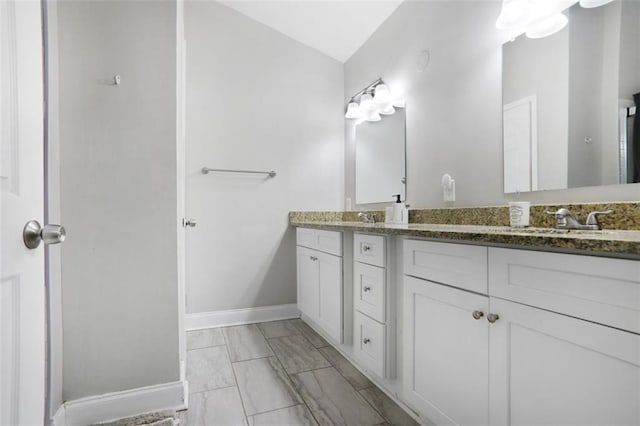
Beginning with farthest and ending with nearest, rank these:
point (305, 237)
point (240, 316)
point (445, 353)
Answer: point (240, 316)
point (305, 237)
point (445, 353)

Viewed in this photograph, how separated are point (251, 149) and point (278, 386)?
5.98ft

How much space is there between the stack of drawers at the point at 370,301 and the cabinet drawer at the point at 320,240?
0.59 ft

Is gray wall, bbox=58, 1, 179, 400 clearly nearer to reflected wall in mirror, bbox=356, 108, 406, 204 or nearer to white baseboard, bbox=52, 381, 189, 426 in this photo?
white baseboard, bbox=52, 381, 189, 426

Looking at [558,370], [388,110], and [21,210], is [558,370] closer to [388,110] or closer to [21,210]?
[21,210]

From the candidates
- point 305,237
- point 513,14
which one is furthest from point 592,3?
point 305,237

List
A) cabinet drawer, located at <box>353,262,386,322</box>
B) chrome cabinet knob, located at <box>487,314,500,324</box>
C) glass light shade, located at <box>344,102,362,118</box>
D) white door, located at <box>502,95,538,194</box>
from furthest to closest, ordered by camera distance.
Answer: glass light shade, located at <box>344,102,362,118</box> < cabinet drawer, located at <box>353,262,386,322</box> < white door, located at <box>502,95,538,194</box> < chrome cabinet knob, located at <box>487,314,500,324</box>

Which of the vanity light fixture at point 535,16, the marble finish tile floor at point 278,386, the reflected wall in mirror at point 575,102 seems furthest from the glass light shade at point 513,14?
the marble finish tile floor at point 278,386

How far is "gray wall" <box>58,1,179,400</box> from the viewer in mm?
1409

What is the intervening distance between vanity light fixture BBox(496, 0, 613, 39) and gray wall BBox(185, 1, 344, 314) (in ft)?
5.87

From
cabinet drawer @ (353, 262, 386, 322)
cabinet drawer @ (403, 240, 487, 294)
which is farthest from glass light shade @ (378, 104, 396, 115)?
cabinet drawer @ (403, 240, 487, 294)

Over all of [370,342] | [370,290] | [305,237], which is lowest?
[370,342]

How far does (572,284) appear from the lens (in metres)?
0.80

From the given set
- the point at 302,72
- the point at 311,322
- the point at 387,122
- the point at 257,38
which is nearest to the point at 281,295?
the point at 311,322

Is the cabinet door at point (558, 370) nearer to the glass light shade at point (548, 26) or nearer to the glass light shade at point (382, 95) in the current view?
the glass light shade at point (548, 26)
